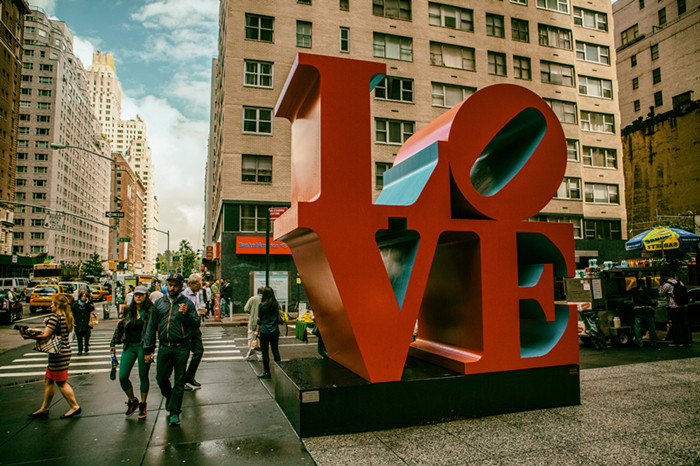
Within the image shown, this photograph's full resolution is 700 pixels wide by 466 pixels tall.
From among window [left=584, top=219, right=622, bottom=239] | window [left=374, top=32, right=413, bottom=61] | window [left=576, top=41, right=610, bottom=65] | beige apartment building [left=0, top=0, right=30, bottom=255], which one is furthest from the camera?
beige apartment building [left=0, top=0, right=30, bottom=255]

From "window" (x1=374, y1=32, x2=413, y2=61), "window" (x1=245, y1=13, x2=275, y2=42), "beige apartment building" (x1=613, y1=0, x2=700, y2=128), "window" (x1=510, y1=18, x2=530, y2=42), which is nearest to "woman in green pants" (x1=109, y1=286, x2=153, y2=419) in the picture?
"window" (x1=245, y1=13, x2=275, y2=42)

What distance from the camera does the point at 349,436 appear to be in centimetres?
512

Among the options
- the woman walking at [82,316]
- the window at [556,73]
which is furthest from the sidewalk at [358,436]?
the window at [556,73]

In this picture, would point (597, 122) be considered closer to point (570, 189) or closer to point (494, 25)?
point (570, 189)

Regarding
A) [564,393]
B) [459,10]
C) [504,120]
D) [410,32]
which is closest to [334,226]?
[504,120]

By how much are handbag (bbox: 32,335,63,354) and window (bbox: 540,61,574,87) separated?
35.6 m

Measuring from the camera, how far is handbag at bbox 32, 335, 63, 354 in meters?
5.94

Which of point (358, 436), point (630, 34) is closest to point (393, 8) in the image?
point (358, 436)

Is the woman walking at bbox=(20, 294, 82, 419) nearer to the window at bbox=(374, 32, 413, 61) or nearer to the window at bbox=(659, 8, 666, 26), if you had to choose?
the window at bbox=(374, 32, 413, 61)

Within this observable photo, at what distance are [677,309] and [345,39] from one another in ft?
78.6

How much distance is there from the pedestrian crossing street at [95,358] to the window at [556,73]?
30760 mm

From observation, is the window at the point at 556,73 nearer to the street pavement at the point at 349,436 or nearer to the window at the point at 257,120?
the window at the point at 257,120

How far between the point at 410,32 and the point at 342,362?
93.0 ft

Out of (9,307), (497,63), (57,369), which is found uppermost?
(497,63)
